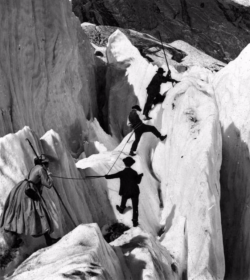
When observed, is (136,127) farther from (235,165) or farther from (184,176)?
(235,165)

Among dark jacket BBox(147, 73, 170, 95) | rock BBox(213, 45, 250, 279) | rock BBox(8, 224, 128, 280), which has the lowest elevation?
rock BBox(213, 45, 250, 279)

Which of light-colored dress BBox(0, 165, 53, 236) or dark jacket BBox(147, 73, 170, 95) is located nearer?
light-colored dress BBox(0, 165, 53, 236)

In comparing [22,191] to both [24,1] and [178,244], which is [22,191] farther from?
[24,1]

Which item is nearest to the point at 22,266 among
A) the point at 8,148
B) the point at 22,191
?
the point at 22,191

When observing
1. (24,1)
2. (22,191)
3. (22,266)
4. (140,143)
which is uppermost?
(24,1)

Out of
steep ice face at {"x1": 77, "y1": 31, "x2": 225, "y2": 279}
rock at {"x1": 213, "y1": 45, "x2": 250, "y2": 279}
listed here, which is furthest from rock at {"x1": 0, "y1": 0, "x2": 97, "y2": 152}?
rock at {"x1": 213, "y1": 45, "x2": 250, "y2": 279}

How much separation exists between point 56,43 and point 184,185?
20.9 feet

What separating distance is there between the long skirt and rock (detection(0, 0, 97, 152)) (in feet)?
15.9

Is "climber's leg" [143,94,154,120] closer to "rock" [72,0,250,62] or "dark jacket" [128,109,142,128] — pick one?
"dark jacket" [128,109,142,128]

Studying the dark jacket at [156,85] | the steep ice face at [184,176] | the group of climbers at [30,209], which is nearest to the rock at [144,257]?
the steep ice face at [184,176]

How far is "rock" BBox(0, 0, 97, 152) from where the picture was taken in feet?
45.6

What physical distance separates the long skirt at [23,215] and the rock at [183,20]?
23291 millimetres

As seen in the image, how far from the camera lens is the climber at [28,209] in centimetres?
837

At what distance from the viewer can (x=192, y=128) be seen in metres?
13.7
